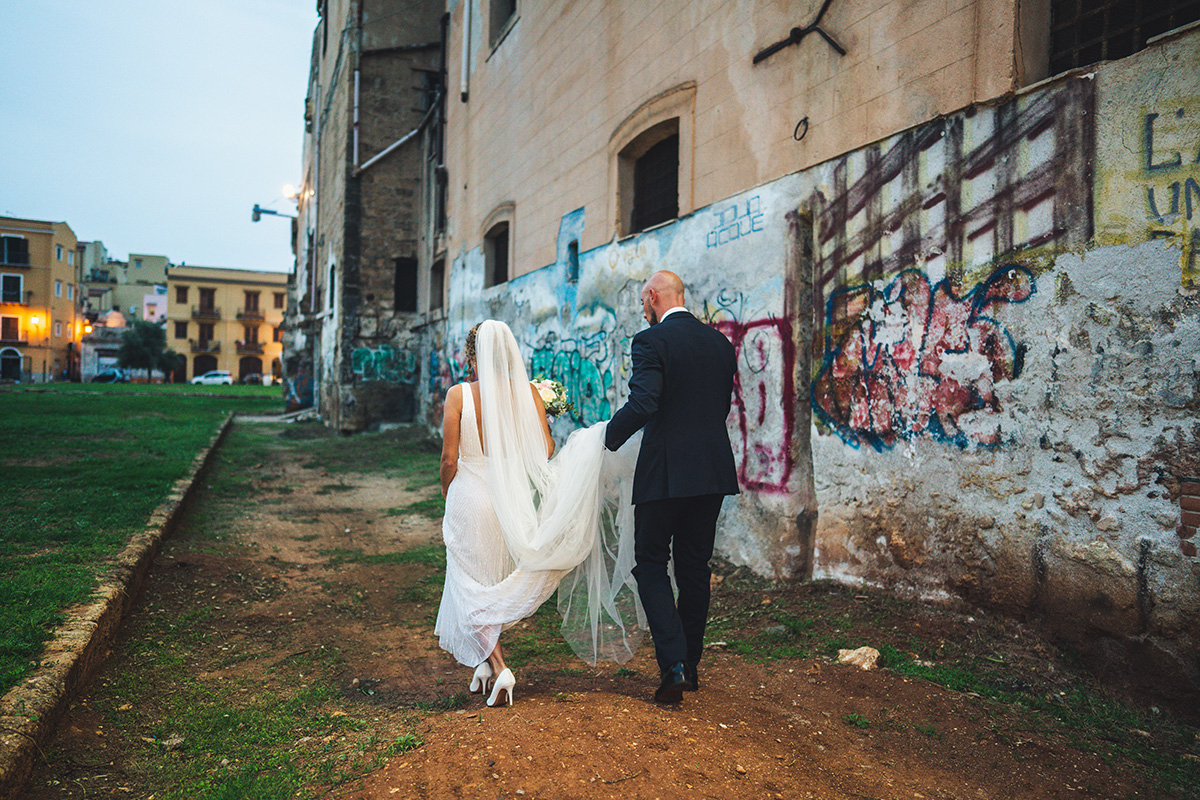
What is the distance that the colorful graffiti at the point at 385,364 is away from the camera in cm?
1639

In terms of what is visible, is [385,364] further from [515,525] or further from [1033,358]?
[1033,358]

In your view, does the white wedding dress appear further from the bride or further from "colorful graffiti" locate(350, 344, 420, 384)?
"colorful graffiti" locate(350, 344, 420, 384)

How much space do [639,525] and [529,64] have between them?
28.0 ft

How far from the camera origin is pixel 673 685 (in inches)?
115

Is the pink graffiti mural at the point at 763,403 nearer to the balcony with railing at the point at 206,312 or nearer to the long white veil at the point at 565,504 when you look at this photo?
the long white veil at the point at 565,504

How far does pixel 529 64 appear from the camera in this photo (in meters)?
Result: 9.74

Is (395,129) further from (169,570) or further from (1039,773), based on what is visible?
(1039,773)

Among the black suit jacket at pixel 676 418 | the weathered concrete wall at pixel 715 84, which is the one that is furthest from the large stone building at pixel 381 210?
the black suit jacket at pixel 676 418

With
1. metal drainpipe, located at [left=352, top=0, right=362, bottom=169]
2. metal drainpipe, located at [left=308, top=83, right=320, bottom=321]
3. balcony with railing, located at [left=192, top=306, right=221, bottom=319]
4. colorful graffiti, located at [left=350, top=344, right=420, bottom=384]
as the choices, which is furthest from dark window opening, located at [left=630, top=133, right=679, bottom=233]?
balcony with railing, located at [left=192, top=306, right=221, bottom=319]

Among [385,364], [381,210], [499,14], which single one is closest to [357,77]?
[381,210]

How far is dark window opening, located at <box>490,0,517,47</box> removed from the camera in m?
11.4

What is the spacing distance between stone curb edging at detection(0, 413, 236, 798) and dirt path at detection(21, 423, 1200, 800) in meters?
0.10

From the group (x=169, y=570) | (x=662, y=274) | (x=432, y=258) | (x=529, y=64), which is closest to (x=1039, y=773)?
(x=662, y=274)

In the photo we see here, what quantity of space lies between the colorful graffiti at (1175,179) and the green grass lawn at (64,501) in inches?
202
